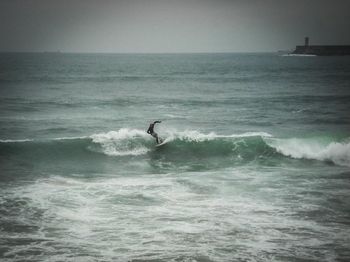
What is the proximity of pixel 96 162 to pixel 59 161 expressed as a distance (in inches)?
70.8

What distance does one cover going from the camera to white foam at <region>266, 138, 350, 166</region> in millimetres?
19000

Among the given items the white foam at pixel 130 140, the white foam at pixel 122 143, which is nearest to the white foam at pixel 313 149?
the white foam at pixel 130 140

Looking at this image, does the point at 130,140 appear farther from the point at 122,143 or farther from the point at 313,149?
the point at 313,149

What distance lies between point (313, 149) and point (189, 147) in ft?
21.2

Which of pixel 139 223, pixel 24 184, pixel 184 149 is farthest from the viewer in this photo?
pixel 184 149

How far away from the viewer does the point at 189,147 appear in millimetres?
21453

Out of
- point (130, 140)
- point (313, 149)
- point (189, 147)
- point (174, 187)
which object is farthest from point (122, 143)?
point (313, 149)

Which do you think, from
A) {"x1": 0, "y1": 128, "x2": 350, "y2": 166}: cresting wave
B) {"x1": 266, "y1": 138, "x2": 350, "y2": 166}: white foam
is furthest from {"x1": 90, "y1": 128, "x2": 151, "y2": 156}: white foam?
{"x1": 266, "y1": 138, "x2": 350, "y2": 166}: white foam

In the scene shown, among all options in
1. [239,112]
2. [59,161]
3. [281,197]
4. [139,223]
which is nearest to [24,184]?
[59,161]

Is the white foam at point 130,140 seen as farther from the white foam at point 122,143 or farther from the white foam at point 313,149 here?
the white foam at point 313,149

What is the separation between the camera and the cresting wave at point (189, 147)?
1967 cm

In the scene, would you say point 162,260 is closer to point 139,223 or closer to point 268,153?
point 139,223

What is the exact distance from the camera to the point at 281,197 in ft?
44.1

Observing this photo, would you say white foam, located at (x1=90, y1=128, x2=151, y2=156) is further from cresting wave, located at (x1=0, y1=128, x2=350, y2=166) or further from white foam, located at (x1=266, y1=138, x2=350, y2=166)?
white foam, located at (x1=266, y1=138, x2=350, y2=166)
